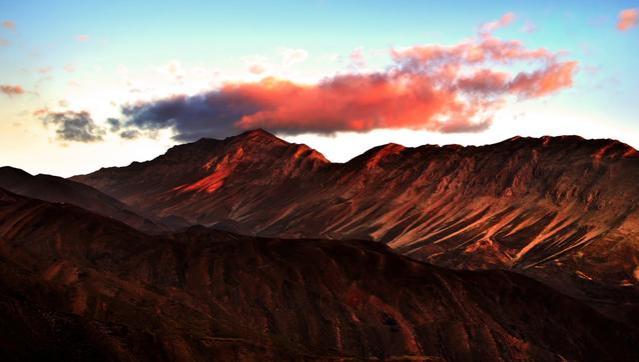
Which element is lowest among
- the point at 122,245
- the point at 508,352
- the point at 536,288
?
the point at 508,352

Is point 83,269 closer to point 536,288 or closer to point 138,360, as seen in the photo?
point 138,360

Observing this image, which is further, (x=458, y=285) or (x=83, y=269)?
(x=458, y=285)

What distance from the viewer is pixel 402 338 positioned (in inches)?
5305

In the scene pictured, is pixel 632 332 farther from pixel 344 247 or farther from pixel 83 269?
pixel 83 269

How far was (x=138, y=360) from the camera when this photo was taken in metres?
90.1

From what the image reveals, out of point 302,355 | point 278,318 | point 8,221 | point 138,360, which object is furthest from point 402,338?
point 8,221

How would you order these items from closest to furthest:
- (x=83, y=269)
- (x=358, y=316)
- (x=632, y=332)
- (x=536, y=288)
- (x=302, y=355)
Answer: (x=302, y=355) → (x=83, y=269) → (x=358, y=316) → (x=632, y=332) → (x=536, y=288)

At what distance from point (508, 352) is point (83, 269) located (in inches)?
2507

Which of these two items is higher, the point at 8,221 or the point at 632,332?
the point at 8,221

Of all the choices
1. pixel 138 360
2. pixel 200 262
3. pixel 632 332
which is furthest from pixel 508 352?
pixel 138 360

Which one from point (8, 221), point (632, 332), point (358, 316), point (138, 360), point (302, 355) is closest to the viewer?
point (138, 360)

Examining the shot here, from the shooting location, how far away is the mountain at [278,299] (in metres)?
108

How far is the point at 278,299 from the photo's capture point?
5630 inches

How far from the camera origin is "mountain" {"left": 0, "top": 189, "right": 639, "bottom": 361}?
10781 centimetres
